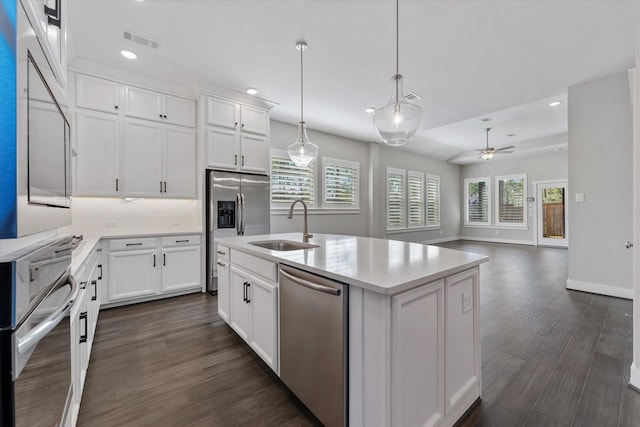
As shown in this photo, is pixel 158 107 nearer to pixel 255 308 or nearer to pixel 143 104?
pixel 143 104

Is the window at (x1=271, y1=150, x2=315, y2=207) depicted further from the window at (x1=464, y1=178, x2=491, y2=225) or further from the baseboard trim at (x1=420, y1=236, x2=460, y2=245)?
the window at (x1=464, y1=178, x2=491, y2=225)

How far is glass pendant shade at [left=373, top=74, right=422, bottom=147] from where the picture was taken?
2.09 metres

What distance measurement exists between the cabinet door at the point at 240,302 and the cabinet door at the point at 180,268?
1646mm

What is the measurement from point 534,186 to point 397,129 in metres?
8.70

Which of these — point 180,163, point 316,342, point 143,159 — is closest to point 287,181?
point 180,163

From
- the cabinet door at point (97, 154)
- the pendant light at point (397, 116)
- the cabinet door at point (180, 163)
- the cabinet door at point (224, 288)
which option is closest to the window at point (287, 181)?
the cabinet door at point (180, 163)

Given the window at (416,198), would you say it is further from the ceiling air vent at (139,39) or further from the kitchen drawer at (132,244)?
the ceiling air vent at (139,39)

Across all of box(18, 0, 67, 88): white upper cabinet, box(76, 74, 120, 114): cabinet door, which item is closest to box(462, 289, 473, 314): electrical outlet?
box(18, 0, 67, 88): white upper cabinet

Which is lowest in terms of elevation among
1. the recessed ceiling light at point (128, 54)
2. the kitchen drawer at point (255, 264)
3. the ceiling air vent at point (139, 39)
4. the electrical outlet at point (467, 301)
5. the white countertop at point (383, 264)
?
the electrical outlet at point (467, 301)

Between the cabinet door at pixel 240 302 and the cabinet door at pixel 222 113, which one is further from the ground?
the cabinet door at pixel 222 113

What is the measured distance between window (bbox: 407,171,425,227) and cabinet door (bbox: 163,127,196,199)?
245 inches

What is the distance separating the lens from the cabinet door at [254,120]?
163 inches

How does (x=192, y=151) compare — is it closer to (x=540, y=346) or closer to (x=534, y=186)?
(x=540, y=346)

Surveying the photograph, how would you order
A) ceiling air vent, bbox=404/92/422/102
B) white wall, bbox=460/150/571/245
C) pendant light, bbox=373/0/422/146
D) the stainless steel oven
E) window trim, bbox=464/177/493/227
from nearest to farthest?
the stainless steel oven → pendant light, bbox=373/0/422/146 → ceiling air vent, bbox=404/92/422/102 → white wall, bbox=460/150/571/245 → window trim, bbox=464/177/493/227
